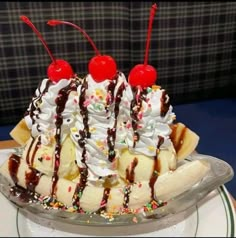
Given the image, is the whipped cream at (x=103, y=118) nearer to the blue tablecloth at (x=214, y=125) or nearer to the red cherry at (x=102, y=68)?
the red cherry at (x=102, y=68)

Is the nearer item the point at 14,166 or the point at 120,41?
the point at 14,166

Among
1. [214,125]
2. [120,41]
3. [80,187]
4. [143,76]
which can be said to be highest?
[143,76]

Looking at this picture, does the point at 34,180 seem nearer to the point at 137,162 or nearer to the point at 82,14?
the point at 137,162

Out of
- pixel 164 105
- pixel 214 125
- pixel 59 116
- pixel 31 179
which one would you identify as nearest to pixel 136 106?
pixel 164 105

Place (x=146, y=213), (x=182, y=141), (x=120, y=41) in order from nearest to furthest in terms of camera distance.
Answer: (x=146, y=213), (x=182, y=141), (x=120, y=41)

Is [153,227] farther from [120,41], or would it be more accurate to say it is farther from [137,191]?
[120,41]

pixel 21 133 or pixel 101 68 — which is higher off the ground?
pixel 101 68
